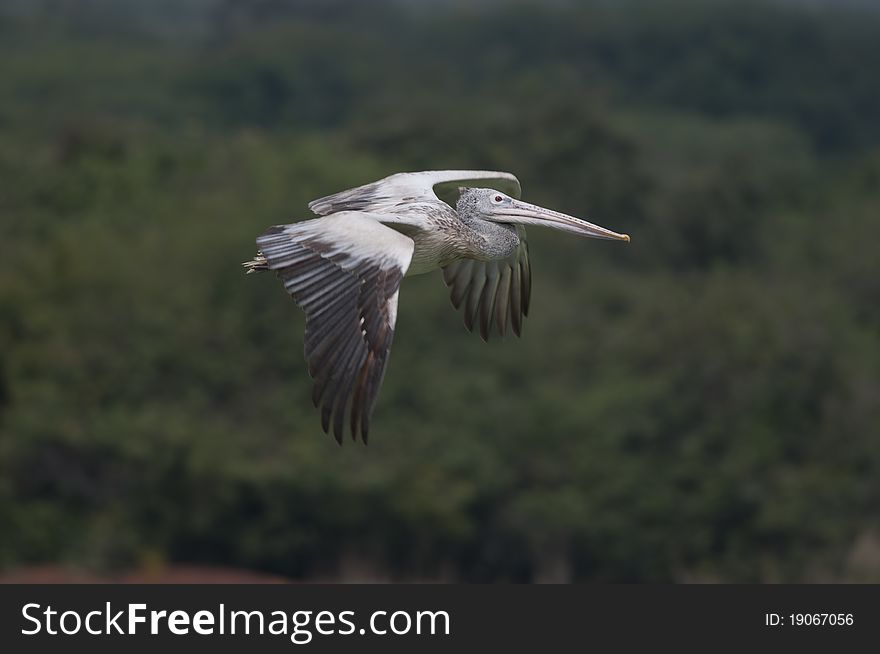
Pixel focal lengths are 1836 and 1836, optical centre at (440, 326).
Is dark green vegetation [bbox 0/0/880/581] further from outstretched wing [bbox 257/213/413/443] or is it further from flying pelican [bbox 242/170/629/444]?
outstretched wing [bbox 257/213/413/443]

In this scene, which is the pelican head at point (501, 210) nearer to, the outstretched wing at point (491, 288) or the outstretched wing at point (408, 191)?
the outstretched wing at point (408, 191)

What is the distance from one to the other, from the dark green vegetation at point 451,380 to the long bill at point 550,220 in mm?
31064

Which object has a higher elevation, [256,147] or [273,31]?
[273,31]

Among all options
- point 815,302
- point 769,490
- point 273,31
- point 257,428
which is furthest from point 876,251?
point 273,31

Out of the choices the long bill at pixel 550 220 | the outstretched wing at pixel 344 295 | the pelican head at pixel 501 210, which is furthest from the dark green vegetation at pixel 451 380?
the outstretched wing at pixel 344 295

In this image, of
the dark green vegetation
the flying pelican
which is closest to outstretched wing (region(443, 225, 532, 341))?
the flying pelican

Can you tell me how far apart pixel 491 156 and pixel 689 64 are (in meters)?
42.0

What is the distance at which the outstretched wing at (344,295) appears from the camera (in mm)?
10164

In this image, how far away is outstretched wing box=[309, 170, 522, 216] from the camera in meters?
11.9

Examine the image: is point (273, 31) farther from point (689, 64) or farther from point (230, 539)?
point (230, 539)

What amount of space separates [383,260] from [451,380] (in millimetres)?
38259

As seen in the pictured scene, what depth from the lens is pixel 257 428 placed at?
4641cm

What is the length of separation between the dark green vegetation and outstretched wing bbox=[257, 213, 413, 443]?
3195 cm

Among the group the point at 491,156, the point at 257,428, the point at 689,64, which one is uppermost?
the point at 689,64
